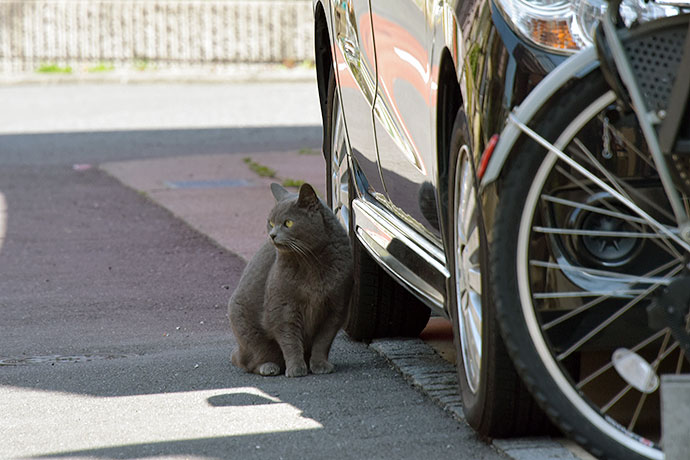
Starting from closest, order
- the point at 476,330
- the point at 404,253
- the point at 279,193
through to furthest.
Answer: the point at 476,330
the point at 404,253
the point at 279,193

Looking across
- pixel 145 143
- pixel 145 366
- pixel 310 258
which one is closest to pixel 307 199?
pixel 310 258

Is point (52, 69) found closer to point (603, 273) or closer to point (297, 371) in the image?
point (297, 371)

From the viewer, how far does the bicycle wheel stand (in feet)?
8.77

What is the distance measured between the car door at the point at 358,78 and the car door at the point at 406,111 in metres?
0.12

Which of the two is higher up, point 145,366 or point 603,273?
point 603,273

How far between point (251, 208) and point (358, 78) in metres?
4.50

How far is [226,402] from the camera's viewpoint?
404 cm

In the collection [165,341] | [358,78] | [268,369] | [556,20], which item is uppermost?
[556,20]

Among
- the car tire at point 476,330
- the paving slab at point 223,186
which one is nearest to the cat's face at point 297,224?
the car tire at point 476,330

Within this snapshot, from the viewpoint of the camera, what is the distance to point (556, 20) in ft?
9.37

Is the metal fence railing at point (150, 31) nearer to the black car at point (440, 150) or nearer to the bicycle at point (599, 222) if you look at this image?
the black car at point (440, 150)

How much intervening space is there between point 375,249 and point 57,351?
5.21ft

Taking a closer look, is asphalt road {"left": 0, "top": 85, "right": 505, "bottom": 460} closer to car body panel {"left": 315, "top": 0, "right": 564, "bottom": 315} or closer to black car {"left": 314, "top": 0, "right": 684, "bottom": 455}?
black car {"left": 314, "top": 0, "right": 684, "bottom": 455}

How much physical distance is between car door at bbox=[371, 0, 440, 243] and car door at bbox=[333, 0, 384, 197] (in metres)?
0.12
